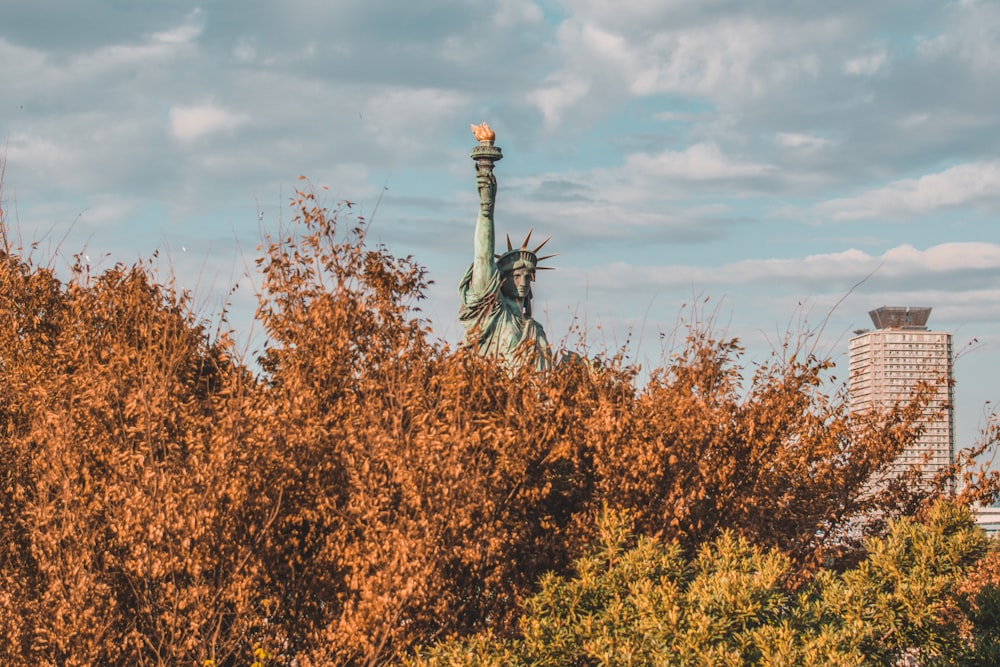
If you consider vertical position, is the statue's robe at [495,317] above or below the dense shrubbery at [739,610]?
above

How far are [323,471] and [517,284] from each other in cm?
1454

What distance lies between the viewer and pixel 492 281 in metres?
28.2

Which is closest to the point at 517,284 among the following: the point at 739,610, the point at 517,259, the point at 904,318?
the point at 517,259

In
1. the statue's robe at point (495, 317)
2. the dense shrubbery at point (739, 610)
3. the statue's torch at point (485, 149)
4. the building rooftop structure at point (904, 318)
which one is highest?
the building rooftop structure at point (904, 318)

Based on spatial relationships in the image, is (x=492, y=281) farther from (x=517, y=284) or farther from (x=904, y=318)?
(x=904, y=318)

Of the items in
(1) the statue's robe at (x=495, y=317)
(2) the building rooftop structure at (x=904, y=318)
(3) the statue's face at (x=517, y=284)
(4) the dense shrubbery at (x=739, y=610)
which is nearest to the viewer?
(4) the dense shrubbery at (x=739, y=610)

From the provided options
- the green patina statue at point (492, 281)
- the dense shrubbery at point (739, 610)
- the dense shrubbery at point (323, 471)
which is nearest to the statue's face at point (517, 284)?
the green patina statue at point (492, 281)

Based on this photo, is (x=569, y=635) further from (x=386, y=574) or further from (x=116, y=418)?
(x=116, y=418)

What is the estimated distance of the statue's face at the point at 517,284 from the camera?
94.6ft

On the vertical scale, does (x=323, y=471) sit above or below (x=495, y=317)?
below

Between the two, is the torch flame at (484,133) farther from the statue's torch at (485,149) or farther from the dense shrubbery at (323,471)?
the dense shrubbery at (323,471)

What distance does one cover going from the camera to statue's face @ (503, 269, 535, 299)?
2883 centimetres

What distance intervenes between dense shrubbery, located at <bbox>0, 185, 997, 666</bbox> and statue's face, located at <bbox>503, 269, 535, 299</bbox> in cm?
1107

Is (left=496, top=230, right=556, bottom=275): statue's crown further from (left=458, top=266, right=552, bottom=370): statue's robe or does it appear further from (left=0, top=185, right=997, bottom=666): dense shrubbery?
(left=0, top=185, right=997, bottom=666): dense shrubbery
